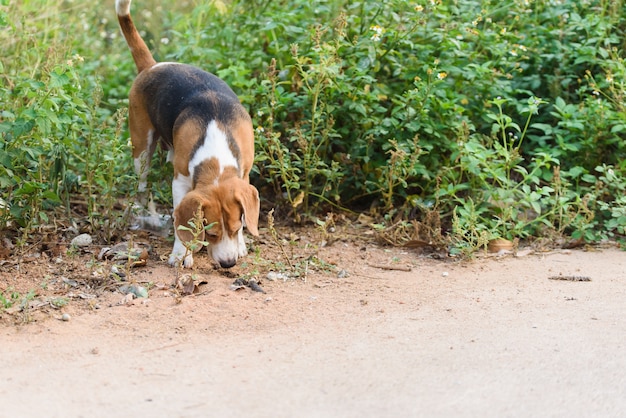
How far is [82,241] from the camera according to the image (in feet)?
18.8

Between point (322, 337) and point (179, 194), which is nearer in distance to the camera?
point (322, 337)

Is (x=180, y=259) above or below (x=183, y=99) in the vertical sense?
below

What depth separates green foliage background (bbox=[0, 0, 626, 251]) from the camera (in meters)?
5.78

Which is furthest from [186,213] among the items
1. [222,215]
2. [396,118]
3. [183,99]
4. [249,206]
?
[396,118]

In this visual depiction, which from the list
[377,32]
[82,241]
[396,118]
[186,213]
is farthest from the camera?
[396,118]

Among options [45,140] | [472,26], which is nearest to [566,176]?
[472,26]

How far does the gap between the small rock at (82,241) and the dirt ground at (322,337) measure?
0.38ft

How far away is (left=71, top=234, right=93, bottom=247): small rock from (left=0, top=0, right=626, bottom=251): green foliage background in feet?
0.37

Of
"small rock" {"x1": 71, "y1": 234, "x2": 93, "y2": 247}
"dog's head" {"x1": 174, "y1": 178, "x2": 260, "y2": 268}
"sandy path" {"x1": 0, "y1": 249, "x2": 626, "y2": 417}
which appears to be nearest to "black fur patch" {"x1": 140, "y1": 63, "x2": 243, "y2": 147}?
"dog's head" {"x1": 174, "y1": 178, "x2": 260, "y2": 268}

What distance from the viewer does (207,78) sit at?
6.19m

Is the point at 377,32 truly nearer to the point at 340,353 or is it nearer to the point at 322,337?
the point at 322,337

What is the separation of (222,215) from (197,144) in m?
0.67

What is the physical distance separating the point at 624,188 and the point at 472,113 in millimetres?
1330

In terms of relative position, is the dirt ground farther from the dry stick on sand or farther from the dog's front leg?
the dog's front leg
